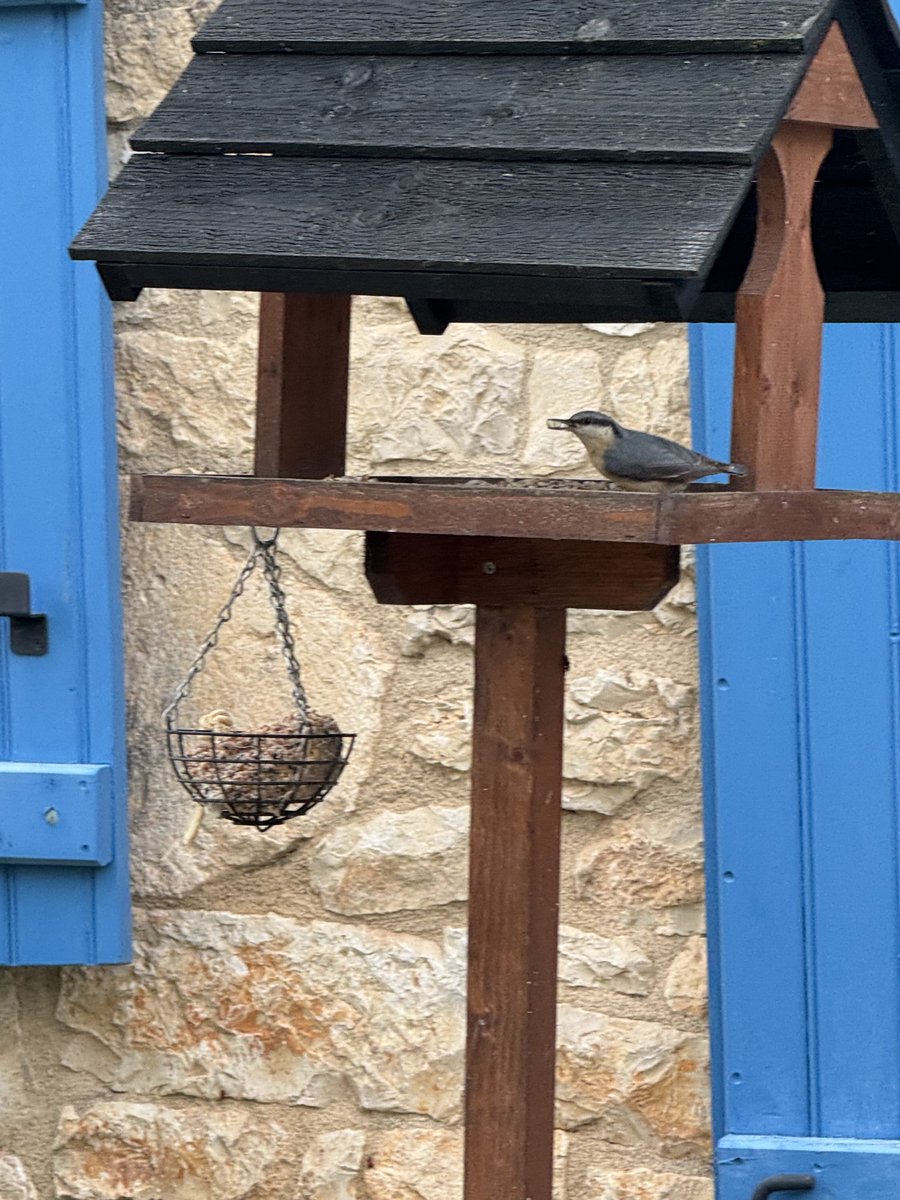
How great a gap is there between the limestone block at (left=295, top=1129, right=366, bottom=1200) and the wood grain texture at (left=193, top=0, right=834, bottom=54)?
1802mm

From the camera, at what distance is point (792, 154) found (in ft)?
6.49

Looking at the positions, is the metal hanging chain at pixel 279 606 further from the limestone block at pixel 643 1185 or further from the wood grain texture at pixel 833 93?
the limestone block at pixel 643 1185

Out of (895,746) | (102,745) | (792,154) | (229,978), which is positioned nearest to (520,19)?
(792,154)

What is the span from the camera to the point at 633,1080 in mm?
3037

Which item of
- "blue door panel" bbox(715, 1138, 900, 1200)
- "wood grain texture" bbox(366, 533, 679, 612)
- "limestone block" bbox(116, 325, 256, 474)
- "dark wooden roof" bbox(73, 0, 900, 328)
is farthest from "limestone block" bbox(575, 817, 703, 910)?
"dark wooden roof" bbox(73, 0, 900, 328)

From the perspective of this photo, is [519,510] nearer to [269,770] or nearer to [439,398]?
[269,770]

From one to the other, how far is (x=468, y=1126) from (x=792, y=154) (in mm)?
1031

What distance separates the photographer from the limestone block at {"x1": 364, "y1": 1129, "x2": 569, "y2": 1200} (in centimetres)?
312

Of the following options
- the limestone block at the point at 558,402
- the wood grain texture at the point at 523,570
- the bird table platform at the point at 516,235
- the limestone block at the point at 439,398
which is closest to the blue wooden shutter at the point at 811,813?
the limestone block at the point at 558,402

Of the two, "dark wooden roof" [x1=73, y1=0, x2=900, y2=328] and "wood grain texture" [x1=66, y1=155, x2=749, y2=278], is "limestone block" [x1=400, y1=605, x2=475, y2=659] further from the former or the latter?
"wood grain texture" [x1=66, y1=155, x2=749, y2=278]

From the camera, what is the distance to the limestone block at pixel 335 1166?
3.15 m

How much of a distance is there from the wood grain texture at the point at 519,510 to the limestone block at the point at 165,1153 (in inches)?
59.9

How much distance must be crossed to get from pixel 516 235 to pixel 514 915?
677mm

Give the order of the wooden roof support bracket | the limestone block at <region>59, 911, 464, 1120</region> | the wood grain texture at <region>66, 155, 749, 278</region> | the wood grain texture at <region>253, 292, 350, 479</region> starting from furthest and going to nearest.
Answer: the limestone block at <region>59, 911, 464, 1120</region>
the wood grain texture at <region>253, 292, 350, 479</region>
the wooden roof support bracket
the wood grain texture at <region>66, 155, 749, 278</region>
